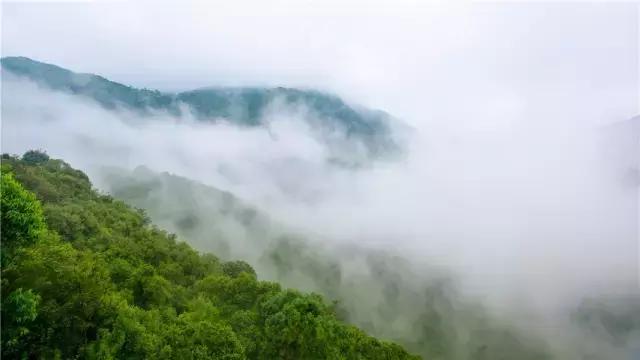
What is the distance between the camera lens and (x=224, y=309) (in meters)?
52.1

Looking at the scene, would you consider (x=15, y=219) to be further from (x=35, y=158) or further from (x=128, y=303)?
(x=35, y=158)

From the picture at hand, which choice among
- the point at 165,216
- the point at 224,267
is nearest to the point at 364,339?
the point at 224,267

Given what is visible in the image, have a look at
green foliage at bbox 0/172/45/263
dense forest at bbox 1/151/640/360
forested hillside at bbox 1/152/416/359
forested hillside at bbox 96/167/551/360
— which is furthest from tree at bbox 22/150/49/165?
green foliage at bbox 0/172/45/263

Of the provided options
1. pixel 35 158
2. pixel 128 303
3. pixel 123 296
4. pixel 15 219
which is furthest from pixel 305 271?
pixel 15 219

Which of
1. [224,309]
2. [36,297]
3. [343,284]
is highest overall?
[36,297]

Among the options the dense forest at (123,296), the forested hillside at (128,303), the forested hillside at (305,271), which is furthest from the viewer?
the forested hillside at (305,271)

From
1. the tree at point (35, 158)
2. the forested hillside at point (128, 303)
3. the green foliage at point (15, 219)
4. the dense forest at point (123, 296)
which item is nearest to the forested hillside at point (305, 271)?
the tree at point (35, 158)

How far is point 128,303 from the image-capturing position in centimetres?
4653

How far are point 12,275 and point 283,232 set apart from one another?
167786 millimetres

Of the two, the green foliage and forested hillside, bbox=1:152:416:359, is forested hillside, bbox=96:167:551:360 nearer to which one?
forested hillside, bbox=1:152:416:359

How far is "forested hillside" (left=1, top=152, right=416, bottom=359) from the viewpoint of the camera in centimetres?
2980

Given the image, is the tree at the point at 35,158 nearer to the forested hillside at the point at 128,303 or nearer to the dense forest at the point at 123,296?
the dense forest at the point at 123,296

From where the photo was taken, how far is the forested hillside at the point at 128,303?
29797 mm

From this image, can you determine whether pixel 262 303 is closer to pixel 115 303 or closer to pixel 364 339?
pixel 364 339
